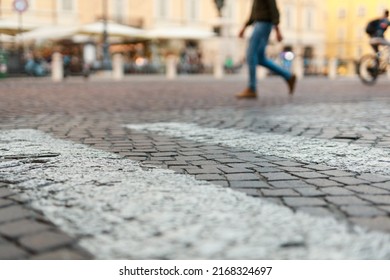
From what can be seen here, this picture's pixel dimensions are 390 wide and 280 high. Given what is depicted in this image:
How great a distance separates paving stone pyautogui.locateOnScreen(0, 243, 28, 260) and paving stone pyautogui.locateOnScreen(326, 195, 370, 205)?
1.27m

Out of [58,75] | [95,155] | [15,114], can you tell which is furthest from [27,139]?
[58,75]

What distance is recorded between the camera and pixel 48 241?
1760mm

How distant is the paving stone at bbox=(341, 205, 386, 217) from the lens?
2.07 metres

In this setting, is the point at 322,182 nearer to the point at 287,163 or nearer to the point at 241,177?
the point at 241,177

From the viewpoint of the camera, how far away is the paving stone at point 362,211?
6.78 ft

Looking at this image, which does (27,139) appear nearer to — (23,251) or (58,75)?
(23,251)

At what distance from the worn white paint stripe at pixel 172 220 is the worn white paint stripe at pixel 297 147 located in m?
0.98

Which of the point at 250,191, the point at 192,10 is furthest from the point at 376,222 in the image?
the point at 192,10

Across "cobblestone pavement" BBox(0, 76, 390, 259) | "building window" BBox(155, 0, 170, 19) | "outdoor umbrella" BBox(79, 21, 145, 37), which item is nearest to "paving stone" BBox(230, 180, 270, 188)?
"cobblestone pavement" BBox(0, 76, 390, 259)

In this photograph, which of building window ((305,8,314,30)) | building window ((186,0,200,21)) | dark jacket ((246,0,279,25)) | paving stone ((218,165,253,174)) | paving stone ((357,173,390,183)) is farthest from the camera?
building window ((305,8,314,30))

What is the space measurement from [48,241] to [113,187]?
2.40 ft

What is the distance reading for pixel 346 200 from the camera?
7.50ft

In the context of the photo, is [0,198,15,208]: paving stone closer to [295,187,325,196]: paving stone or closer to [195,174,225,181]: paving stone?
[195,174,225,181]: paving stone

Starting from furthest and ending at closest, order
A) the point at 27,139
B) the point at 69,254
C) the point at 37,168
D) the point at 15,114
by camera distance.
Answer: the point at 15,114
the point at 27,139
the point at 37,168
the point at 69,254
